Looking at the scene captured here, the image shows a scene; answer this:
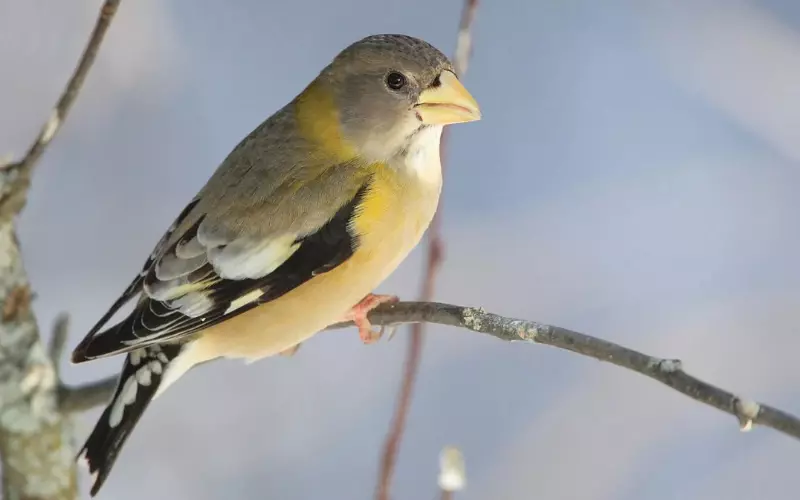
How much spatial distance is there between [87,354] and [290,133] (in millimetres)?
480

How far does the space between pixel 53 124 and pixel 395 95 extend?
518 millimetres

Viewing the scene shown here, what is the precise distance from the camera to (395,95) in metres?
1.41

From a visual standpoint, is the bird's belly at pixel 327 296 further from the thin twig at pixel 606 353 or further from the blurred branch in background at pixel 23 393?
the blurred branch in background at pixel 23 393

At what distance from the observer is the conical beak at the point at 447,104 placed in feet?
4.42

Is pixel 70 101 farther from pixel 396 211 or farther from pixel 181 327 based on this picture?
pixel 396 211

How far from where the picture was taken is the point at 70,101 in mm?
1163

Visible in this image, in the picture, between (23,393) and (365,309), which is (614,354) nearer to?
(365,309)

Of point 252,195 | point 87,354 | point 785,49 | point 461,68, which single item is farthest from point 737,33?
point 87,354

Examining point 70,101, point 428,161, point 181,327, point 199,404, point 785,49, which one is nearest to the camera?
point 70,101

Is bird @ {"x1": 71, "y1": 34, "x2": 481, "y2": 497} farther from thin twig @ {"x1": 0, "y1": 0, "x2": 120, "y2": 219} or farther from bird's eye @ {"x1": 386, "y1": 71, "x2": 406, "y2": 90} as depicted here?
thin twig @ {"x1": 0, "y1": 0, "x2": 120, "y2": 219}

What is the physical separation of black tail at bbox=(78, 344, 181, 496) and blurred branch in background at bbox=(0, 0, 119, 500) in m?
0.03

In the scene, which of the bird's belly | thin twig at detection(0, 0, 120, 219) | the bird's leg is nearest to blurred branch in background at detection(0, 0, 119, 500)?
thin twig at detection(0, 0, 120, 219)

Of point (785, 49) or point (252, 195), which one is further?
point (785, 49)

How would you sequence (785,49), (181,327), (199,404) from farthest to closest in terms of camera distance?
(199,404) < (785,49) < (181,327)
